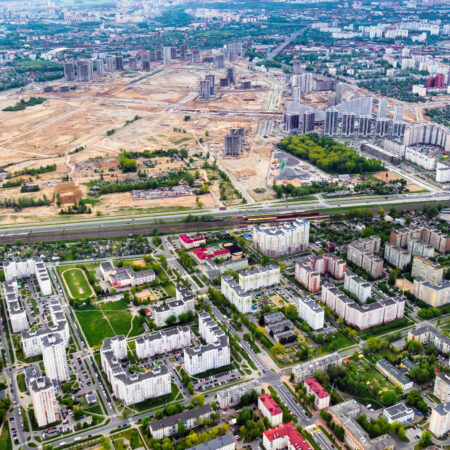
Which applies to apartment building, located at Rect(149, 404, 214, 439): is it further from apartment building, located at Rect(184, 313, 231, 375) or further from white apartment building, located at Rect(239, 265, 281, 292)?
white apartment building, located at Rect(239, 265, 281, 292)

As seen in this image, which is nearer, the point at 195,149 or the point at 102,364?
the point at 102,364

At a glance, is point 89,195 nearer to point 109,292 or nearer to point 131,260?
point 131,260

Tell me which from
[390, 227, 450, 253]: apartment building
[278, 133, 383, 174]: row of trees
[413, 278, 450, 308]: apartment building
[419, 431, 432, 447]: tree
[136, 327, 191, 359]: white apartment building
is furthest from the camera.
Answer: [278, 133, 383, 174]: row of trees

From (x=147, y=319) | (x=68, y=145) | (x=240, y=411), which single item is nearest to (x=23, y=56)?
(x=68, y=145)

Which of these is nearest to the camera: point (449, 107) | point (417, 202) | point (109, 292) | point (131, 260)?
point (109, 292)

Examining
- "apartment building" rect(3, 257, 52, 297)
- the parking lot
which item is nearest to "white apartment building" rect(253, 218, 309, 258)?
the parking lot

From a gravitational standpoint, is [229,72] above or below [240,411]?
above
